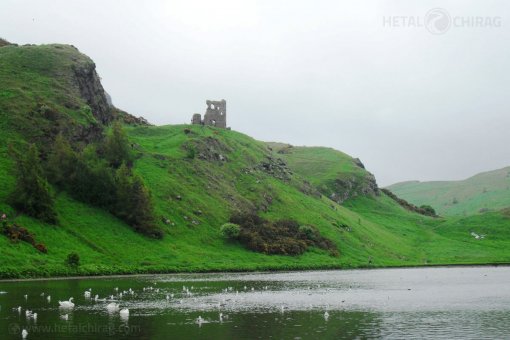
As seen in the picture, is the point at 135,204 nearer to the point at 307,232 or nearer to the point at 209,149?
the point at 307,232

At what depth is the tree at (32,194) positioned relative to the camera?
10931 centimetres

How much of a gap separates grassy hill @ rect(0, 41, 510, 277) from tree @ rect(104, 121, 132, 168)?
25.0 feet

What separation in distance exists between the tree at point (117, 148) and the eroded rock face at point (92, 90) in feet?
93.9

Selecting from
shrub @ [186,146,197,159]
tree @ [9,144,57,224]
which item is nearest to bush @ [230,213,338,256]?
shrub @ [186,146,197,159]

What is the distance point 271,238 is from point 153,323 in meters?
103

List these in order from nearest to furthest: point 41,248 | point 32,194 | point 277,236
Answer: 1. point 41,248
2. point 32,194
3. point 277,236

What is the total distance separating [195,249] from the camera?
130 m

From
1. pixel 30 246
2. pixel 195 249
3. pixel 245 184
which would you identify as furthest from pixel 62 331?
pixel 245 184

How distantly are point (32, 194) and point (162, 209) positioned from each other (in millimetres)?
39995

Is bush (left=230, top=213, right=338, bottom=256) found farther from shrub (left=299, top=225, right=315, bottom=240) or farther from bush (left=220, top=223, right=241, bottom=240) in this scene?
bush (left=220, top=223, right=241, bottom=240)

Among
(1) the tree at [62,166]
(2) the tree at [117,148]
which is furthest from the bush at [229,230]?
(1) the tree at [62,166]

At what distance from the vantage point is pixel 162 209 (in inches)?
5650

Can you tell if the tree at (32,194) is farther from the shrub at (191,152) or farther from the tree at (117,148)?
the shrub at (191,152)

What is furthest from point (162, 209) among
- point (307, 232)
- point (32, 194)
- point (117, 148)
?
point (307, 232)
